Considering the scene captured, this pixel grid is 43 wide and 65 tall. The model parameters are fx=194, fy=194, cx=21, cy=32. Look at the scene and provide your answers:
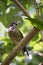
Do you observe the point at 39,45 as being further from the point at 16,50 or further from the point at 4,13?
the point at 16,50

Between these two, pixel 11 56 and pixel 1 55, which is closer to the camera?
pixel 11 56

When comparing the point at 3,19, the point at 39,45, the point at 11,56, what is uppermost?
the point at 3,19

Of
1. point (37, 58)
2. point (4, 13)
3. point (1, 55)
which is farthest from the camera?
point (1, 55)

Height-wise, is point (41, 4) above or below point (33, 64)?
above

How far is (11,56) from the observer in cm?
60

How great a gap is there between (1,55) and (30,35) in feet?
1.62

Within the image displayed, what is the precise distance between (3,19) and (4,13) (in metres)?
0.03

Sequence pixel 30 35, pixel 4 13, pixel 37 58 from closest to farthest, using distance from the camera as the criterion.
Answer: pixel 30 35, pixel 37 58, pixel 4 13

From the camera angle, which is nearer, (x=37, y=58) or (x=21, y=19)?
(x=37, y=58)

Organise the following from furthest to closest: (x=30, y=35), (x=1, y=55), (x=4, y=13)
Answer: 1. (x=1, y=55)
2. (x=4, y=13)
3. (x=30, y=35)

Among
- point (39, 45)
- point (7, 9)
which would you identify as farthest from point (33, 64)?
point (7, 9)

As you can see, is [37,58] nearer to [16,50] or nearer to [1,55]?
[16,50]

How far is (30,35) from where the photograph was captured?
537 mm

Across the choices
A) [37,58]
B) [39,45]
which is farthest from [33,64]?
[39,45]
